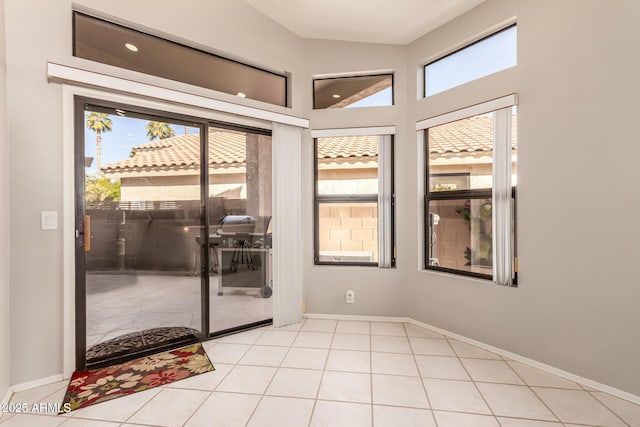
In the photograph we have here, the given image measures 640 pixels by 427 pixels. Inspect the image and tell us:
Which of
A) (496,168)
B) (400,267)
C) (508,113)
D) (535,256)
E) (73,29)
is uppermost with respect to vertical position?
(73,29)

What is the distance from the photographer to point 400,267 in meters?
3.58

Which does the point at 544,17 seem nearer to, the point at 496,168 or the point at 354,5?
the point at 496,168

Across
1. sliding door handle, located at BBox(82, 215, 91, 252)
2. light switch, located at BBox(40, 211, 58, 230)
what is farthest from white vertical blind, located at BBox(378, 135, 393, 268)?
light switch, located at BBox(40, 211, 58, 230)

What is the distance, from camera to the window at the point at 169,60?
7.91 ft

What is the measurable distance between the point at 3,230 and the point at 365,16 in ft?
11.5

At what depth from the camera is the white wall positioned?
6.57ft

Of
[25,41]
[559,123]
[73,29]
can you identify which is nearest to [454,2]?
[559,123]

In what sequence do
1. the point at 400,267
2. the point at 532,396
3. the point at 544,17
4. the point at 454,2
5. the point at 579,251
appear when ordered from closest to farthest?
the point at 532,396 → the point at 579,251 → the point at 544,17 → the point at 454,2 → the point at 400,267

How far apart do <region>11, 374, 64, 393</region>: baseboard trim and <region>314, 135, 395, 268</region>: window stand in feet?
8.14

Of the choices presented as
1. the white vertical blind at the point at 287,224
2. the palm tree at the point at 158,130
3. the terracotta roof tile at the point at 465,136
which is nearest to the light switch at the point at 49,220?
the palm tree at the point at 158,130

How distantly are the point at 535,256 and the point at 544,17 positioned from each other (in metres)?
1.94

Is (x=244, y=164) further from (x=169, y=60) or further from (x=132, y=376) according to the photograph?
(x=132, y=376)

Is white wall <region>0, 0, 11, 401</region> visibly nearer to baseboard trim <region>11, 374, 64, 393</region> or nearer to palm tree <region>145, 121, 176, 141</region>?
baseboard trim <region>11, 374, 64, 393</region>

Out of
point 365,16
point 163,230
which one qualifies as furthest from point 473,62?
point 163,230
